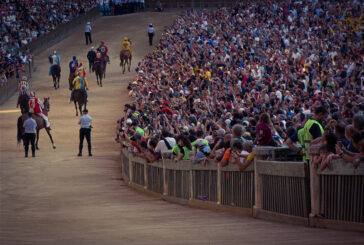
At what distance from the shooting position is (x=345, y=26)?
3809cm

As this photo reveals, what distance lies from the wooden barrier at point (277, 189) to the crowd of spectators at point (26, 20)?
27.9 metres

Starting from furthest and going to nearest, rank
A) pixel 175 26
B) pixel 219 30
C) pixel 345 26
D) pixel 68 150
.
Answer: pixel 175 26 < pixel 219 30 < pixel 345 26 < pixel 68 150

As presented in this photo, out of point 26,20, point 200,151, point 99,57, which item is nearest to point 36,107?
point 200,151

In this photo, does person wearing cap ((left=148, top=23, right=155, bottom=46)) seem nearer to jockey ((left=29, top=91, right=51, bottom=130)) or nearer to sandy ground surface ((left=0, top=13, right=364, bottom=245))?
sandy ground surface ((left=0, top=13, right=364, bottom=245))

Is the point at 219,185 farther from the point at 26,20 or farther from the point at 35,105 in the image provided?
the point at 26,20

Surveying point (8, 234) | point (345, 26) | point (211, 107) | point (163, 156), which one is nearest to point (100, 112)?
point (211, 107)

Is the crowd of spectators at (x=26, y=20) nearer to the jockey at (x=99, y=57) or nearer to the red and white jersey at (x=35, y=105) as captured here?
the jockey at (x=99, y=57)

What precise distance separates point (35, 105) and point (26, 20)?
92.0ft

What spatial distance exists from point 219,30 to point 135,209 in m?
30.1

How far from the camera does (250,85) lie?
26.2m

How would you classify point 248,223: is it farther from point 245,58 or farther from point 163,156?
point 245,58

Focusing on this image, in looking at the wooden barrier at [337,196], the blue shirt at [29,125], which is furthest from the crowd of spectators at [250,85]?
the blue shirt at [29,125]

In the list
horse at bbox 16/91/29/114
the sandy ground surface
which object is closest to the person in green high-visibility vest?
the sandy ground surface

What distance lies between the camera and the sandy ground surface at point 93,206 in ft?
29.9
